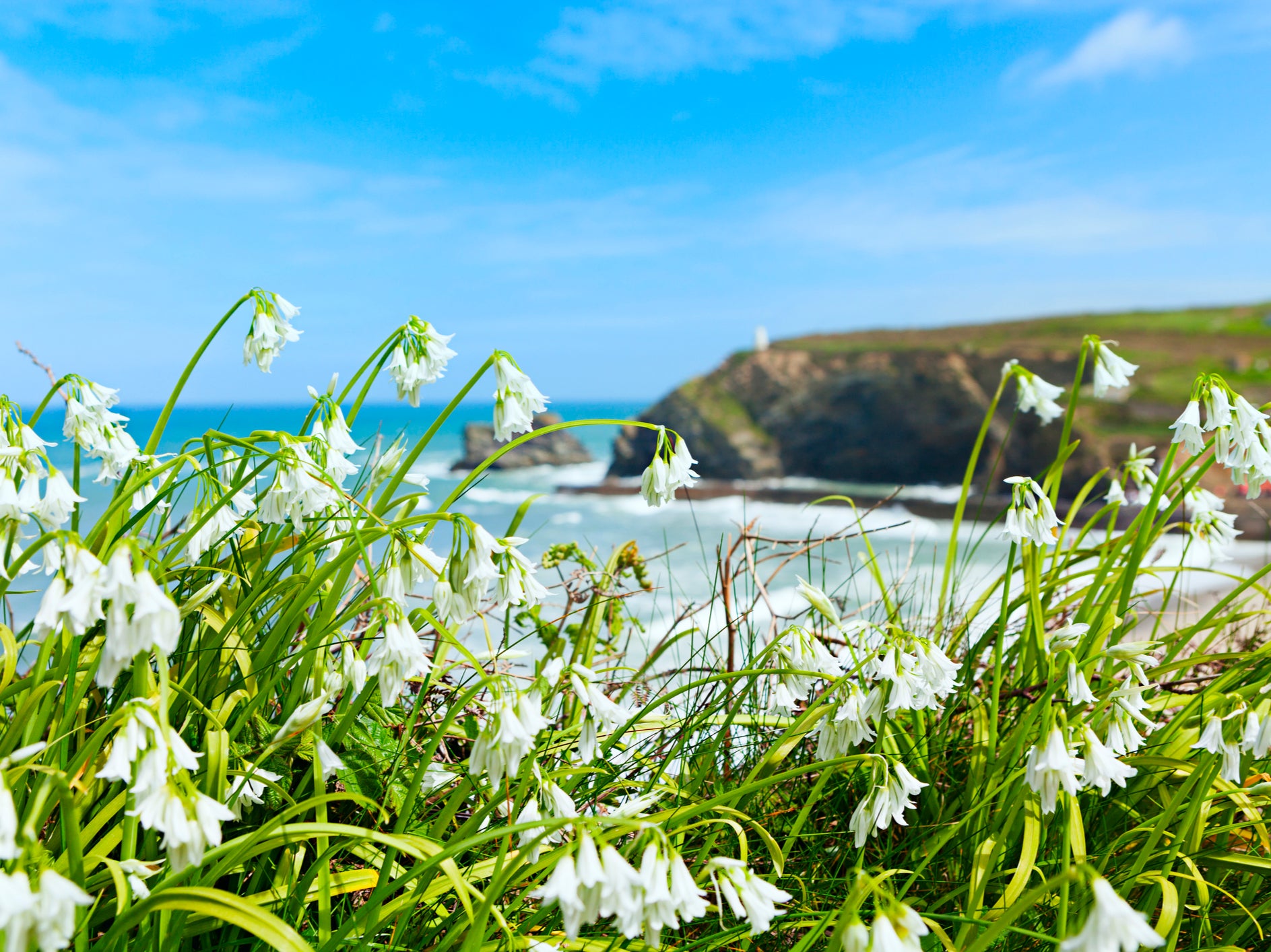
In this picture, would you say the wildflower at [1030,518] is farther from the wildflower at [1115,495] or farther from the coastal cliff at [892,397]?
the coastal cliff at [892,397]

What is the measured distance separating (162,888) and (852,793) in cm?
175

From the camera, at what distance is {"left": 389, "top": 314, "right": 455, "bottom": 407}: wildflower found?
1825 millimetres

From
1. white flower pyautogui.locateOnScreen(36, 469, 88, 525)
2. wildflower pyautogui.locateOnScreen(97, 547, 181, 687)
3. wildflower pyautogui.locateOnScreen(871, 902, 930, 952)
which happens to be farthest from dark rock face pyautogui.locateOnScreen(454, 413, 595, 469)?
wildflower pyautogui.locateOnScreen(871, 902, 930, 952)

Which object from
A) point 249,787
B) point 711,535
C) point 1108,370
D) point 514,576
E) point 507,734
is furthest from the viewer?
point 711,535

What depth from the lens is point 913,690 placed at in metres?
1.72

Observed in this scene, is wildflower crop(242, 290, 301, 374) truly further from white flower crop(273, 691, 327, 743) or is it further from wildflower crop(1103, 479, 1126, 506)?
wildflower crop(1103, 479, 1126, 506)

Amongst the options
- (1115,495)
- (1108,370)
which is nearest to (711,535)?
(1115,495)

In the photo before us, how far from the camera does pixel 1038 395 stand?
265 centimetres

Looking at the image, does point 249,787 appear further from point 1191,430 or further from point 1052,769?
point 1191,430

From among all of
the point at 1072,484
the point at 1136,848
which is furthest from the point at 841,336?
the point at 1136,848

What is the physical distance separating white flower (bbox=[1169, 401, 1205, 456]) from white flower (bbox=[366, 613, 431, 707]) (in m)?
1.65

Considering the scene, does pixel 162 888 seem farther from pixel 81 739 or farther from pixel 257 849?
pixel 81 739

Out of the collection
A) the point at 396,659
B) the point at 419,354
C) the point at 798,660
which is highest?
the point at 419,354

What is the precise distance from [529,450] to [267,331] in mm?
38545
